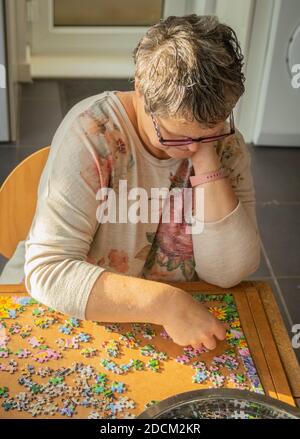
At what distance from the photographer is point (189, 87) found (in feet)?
3.43

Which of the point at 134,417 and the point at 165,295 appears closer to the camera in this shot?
the point at 134,417

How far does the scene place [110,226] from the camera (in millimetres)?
1300

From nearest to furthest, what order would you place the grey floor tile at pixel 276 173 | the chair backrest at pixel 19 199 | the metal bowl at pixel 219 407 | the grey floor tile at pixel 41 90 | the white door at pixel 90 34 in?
the metal bowl at pixel 219 407, the chair backrest at pixel 19 199, the grey floor tile at pixel 276 173, the grey floor tile at pixel 41 90, the white door at pixel 90 34

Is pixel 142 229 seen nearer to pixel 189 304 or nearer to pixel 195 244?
pixel 195 244

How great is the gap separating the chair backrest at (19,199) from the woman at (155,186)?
219 millimetres

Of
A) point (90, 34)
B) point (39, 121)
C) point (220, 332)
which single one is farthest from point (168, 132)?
point (90, 34)

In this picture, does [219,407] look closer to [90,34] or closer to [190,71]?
[190,71]

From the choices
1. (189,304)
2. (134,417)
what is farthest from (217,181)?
(134,417)

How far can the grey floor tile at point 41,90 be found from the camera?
340 centimetres

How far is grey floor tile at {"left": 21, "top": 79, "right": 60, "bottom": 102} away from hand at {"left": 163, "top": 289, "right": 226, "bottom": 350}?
94.5 inches

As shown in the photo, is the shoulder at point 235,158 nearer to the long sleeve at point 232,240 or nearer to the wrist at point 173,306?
the long sleeve at point 232,240

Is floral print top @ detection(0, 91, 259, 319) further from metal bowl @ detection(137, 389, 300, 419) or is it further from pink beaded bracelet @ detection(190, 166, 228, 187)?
metal bowl @ detection(137, 389, 300, 419)

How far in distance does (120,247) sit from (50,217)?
22cm

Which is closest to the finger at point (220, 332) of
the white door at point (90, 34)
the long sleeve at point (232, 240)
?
the long sleeve at point (232, 240)
